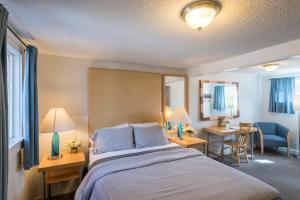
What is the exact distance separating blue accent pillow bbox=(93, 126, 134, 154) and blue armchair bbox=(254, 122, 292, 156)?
370 cm

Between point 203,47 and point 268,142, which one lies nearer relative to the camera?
point 203,47

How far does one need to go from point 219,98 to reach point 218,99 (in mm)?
40

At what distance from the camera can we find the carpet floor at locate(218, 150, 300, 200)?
2.60 m

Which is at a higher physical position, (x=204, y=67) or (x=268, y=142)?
(x=204, y=67)

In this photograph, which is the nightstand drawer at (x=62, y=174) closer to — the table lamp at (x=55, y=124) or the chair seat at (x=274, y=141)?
the table lamp at (x=55, y=124)

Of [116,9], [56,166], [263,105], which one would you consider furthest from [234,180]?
[263,105]

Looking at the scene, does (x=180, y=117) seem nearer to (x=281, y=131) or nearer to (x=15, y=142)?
(x=15, y=142)

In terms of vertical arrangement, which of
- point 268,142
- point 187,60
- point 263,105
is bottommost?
point 268,142

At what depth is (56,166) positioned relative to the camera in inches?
81.0

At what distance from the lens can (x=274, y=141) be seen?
4.14 m

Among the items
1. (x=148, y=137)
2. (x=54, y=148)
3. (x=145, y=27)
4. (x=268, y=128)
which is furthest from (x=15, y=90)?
(x=268, y=128)

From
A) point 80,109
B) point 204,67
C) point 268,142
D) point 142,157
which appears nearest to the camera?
point 142,157

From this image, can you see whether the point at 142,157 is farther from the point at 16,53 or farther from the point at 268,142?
the point at 268,142

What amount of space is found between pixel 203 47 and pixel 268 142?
3512 mm
